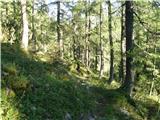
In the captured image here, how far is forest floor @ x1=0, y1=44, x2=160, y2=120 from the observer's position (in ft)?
34.4

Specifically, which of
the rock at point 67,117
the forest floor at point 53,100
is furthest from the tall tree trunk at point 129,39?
the rock at point 67,117

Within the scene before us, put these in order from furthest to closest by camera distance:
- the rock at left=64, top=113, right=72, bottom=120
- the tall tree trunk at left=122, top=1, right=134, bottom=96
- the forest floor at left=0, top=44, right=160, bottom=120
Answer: the tall tree trunk at left=122, top=1, right=134, bottom=96
the rock at left=64, top=113, right=72, bottom=120
the forest floor at left=0, top=44, right=160, bottom=120

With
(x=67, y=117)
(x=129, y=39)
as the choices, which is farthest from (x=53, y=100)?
(x=129, y=39)

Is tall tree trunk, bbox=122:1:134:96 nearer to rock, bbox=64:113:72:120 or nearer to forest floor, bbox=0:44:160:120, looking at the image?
forest floor, bbox=0:44:160:120

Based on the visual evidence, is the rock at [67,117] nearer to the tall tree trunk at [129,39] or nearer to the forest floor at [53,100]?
the forest floor at [53,100]

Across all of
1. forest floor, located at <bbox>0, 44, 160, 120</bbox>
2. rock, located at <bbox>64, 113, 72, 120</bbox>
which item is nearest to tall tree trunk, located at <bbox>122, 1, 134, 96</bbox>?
forest floor, located at <bbox>0, 44, 160, 120</bbox>

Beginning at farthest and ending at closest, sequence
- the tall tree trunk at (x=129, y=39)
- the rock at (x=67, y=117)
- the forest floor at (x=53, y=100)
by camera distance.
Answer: the tall tree trunk at (x=129, y=39)
the rock at (x=67, y=117)
the forest floor at (x=53, y=100)

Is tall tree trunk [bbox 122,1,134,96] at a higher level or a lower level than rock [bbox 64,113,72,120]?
higher

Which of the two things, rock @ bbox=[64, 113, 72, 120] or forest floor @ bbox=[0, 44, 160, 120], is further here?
rock @ bbox=[64, 113, 72, 120]

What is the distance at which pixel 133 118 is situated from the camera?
579 inches

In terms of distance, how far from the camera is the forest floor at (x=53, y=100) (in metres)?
10.5

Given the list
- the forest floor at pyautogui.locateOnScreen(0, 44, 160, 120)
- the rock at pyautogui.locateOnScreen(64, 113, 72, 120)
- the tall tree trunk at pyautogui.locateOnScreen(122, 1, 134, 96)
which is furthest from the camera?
the tall tree trunk at pyautogui.locateOnScreen(122, 1, 134, 96)

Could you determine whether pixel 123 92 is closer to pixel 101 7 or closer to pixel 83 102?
pixel 83 102

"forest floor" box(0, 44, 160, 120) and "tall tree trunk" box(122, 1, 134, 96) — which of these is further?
"tall tree trunk" box(122, 1, 134, 96)
